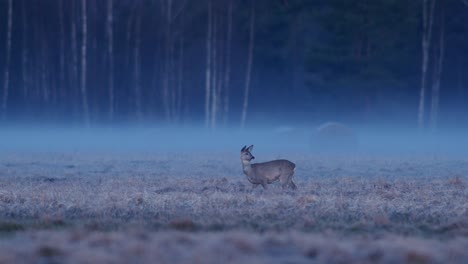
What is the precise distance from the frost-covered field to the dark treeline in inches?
927

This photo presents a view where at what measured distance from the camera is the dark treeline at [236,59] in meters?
45.3

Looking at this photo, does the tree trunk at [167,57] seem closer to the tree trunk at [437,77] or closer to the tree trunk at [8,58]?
the tree trunk at [8,58]

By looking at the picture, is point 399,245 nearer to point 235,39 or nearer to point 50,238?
point 50,238

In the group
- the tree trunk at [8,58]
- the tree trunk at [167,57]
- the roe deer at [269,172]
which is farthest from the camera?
the tree trunk at [167,57]

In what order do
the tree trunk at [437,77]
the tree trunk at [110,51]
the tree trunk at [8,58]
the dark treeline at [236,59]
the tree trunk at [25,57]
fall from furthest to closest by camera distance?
1. the tree trunk at [25,57]
2. the tree trunk at [8,58]
3. the dark treeline at [236,59]
4. the tree trunk at [437,77]
5. the tree trunk at [110,51]

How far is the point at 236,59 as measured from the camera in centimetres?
5638

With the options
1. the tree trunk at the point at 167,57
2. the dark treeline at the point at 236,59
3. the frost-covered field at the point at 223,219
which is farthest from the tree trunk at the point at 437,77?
the frost-covered field at the point at 223,219

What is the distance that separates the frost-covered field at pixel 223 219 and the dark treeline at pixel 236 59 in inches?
927

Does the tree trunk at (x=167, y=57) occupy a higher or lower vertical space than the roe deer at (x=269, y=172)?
higher

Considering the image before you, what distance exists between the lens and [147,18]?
56531 mm

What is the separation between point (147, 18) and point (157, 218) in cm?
4500

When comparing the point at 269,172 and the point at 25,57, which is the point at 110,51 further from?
the point at 269,172

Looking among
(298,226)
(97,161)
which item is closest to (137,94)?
(97,161)

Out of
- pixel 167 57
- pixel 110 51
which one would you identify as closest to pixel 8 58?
pixel 110 51
